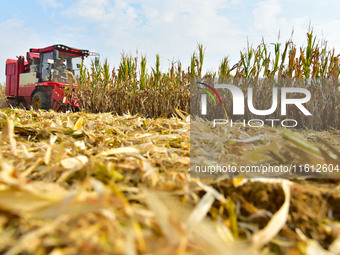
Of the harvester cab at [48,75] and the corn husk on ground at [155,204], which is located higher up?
the harvester cab at [48,75]

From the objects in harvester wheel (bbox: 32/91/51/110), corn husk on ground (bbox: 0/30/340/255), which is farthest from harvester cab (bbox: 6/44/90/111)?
corn husk on ground (bbox: 0/30/340/255)

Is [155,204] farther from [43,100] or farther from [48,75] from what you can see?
[48,75]

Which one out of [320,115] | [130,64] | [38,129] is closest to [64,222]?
[38,129]

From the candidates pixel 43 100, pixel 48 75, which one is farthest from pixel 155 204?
pixel 48 75

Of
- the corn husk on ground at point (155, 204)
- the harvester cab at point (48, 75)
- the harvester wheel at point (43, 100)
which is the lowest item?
the corn husk on ground at point (155, 204)

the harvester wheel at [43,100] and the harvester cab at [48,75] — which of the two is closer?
the harvester cab at [48,75]

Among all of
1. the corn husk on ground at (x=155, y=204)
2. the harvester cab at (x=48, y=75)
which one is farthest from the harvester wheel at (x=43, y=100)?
the corn husk on ground at (x=155, y=204)

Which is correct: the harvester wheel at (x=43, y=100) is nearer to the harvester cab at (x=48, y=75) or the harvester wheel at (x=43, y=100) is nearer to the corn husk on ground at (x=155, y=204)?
the harvester cab at (x=48, y=75)

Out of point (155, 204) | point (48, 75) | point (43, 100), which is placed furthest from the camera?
point (48, 75)

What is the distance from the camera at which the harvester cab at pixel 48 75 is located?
28.6ft

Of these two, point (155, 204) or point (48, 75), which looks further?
point (48, 75)

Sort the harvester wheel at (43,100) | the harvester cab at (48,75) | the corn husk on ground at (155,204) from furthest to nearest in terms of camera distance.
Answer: the harvester wheel at (43,100) < the harvester cab at (48,75) < the corn husk on ground at (155,204)

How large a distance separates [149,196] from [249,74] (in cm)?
525

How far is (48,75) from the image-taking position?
9398 millimetres
